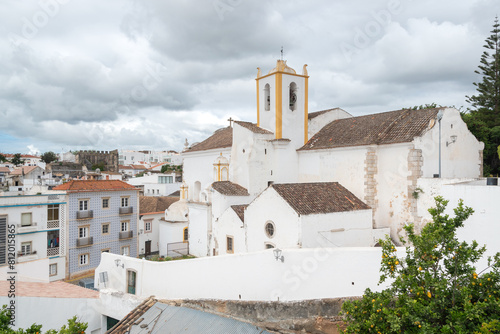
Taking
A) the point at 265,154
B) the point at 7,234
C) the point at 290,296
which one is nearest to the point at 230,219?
the point at 265,154

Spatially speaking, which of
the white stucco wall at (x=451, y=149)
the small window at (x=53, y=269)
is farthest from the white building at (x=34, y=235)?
the white stucco wall at (x=451, y=149)

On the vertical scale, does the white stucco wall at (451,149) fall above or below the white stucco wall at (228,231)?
above

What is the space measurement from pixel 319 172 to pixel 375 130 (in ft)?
12.1

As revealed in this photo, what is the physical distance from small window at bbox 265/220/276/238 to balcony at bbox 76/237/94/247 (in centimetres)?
1373

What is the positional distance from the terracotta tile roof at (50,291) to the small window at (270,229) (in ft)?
23.9

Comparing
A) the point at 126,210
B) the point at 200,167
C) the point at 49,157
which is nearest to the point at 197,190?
the point at 200,167

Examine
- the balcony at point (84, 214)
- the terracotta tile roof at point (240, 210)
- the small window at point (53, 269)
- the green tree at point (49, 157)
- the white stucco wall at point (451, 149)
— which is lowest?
the small window at point (53, 269)

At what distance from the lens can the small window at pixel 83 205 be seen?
23.2m

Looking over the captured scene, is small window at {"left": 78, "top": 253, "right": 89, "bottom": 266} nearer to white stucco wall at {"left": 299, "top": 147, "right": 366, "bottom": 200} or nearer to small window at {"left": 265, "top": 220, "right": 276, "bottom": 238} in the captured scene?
small window at {"left": 265, "top": 220, "right": 276, "bottom": 238}

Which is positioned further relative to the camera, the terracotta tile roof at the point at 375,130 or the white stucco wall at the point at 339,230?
the terracotta tile roof at the point at 375,130

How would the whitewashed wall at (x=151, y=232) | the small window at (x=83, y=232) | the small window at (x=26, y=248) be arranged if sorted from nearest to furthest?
the small window at (x=26, y=248) → the small window at (x=83, y=232) → the whitewashed wall at (x=151, y=232)

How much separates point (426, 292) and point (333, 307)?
3.53 meters

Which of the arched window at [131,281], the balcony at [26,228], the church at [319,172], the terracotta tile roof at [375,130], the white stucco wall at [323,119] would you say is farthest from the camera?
the white stucco wall at [323,119]

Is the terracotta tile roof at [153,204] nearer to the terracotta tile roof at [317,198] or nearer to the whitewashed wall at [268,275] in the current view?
the whitewashed wall at [268,275]
